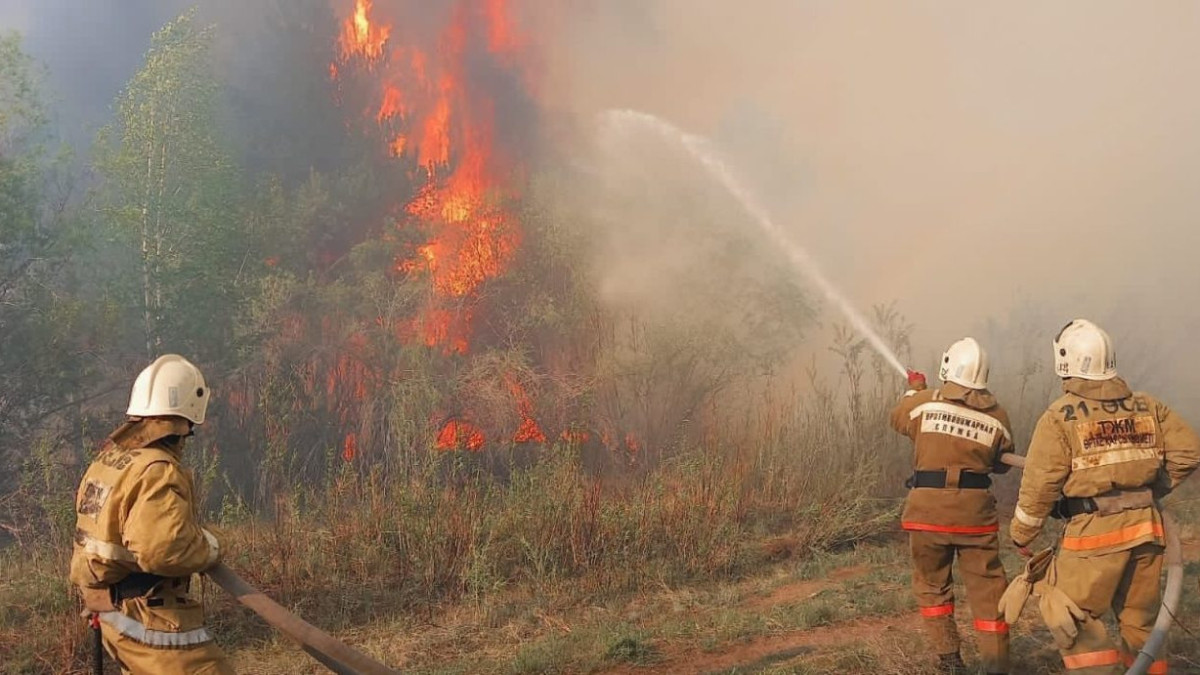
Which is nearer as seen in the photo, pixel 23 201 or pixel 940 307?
pixel 23 201

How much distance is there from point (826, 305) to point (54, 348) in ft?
44.1

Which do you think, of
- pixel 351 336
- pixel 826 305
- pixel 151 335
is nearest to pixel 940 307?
pixel 826 305

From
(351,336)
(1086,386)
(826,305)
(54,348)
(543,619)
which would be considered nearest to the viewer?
(1086,386)

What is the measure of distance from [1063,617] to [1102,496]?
2.19ft

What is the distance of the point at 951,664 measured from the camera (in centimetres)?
512

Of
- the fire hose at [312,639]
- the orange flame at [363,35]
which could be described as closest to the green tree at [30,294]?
the orange flame at [363,35]

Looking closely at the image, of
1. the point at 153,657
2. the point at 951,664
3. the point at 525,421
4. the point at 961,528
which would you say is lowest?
the point at 951,664

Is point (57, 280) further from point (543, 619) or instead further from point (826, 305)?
point (826, 305)

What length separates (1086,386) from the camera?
171 inches

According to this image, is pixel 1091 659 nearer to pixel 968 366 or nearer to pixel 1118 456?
pixel 1118 456

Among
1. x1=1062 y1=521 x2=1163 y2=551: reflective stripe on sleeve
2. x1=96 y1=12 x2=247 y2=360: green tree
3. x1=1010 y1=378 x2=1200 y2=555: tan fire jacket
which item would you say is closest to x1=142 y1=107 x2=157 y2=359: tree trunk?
x1=96 y1=12 x2=247 y2=360: green tree

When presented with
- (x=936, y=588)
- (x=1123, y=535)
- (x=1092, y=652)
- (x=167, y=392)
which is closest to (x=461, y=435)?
(x=936, y=588)

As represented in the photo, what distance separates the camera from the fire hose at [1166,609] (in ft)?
13.1

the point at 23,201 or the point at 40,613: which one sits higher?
the point at 23,201
